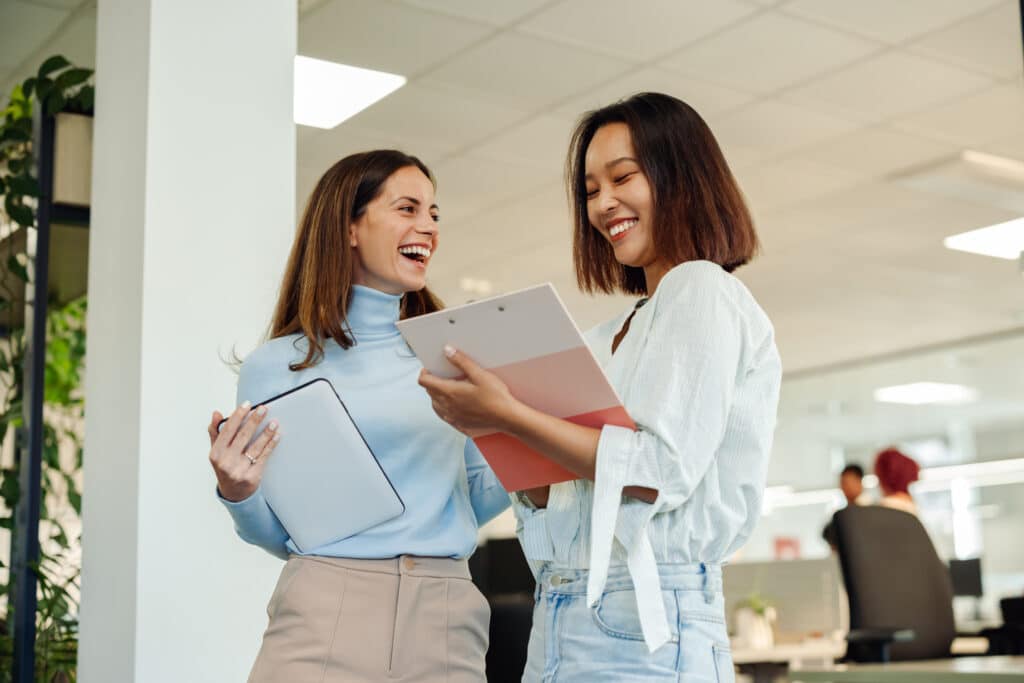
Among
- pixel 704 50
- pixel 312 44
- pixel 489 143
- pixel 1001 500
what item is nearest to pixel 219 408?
pixel 312 44

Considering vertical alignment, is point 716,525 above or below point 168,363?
below

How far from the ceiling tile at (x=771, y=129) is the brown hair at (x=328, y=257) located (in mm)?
3303

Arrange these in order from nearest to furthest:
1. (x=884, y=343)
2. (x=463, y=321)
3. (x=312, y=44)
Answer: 1. (x=463, y=321)
2. (x=312, y=44)
3. (x=884, y=343)

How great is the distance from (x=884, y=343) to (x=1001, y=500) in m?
2.12

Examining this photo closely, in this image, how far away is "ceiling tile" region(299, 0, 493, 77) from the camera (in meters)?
4.07

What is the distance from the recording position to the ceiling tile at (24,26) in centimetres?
399

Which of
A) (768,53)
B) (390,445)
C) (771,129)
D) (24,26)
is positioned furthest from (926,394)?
(390,445)

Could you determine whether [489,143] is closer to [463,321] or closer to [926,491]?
[463,321]

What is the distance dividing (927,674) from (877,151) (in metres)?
3.39

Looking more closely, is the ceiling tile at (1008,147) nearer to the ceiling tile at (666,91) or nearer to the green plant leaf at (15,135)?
the ceiling tile at (666,91)

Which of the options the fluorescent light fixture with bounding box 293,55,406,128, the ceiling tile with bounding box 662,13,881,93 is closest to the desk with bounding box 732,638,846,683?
the ceiling tile with bounding box 662,13,881,93

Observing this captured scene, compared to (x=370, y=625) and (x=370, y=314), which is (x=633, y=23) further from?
(x=370, y=625)

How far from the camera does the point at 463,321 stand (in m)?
1.22

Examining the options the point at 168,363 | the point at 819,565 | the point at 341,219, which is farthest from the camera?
the point at 819,565
